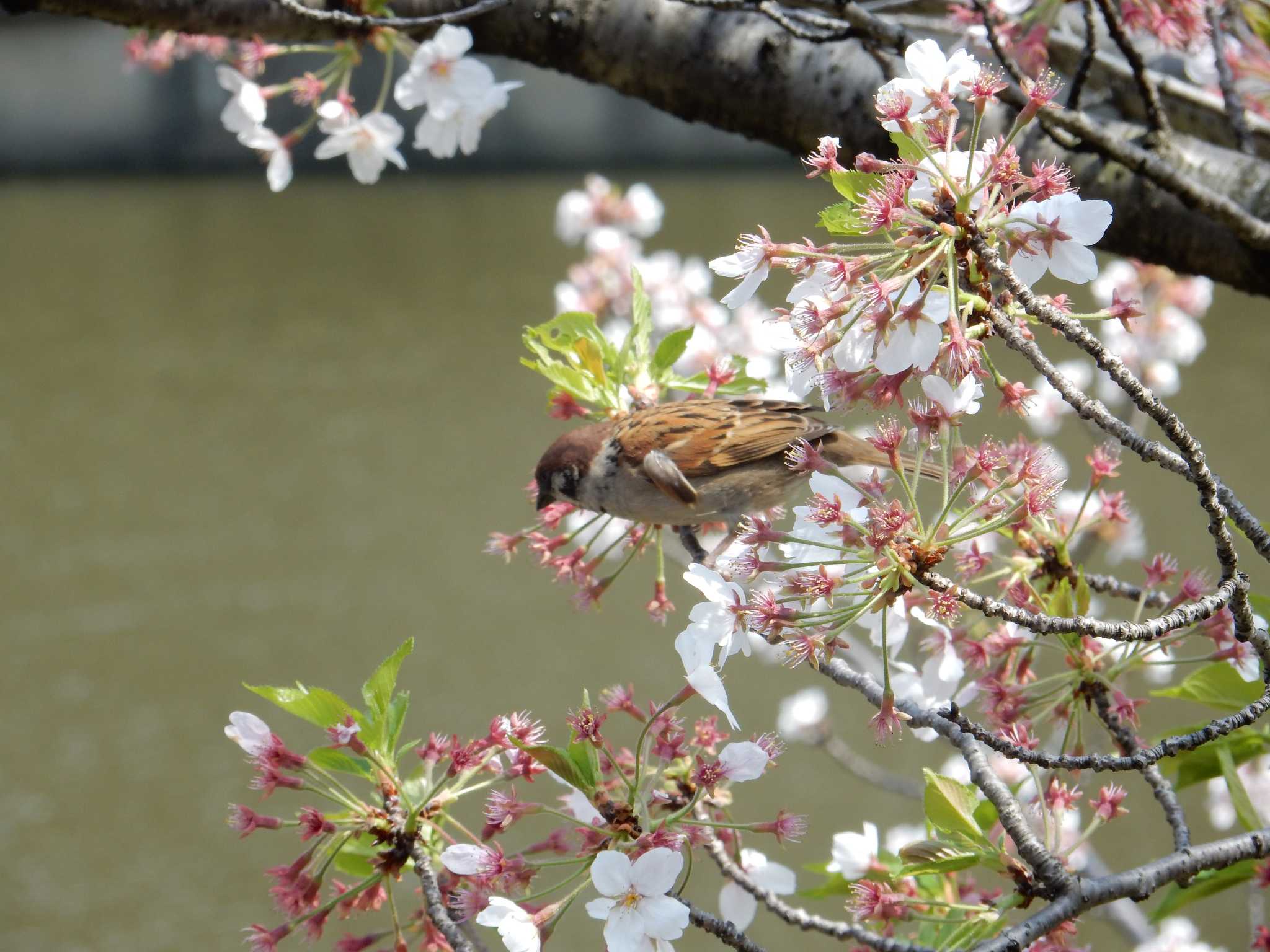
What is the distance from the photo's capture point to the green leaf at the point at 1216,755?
121 cm

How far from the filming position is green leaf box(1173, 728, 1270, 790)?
1208 mm

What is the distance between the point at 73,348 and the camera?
292 inches

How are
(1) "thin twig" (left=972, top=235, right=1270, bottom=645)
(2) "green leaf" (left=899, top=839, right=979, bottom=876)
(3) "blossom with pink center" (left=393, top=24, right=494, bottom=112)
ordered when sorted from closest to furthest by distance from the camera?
(1) "thin twig" (left=972, top=235, right=1270, bottom=645), (2) "green leaf" (left=899, top=839, right=979, bottom=876), (3) "blossom with pink center" (left=393, top=24, right=494, bottom=112)

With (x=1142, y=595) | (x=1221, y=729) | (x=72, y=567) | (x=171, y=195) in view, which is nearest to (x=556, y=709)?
(x=72, y=567)

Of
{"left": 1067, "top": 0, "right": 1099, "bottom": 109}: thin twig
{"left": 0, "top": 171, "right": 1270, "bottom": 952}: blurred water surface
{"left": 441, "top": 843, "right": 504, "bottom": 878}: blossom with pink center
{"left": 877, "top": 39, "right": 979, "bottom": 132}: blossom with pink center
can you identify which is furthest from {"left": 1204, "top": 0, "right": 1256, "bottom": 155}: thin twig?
{"left": 0, "top": 171, "right": 1270, "bottom": 952}: blurred water surface

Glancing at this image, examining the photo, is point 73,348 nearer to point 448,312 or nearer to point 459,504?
point 448,312

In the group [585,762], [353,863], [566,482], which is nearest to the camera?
[585,762]

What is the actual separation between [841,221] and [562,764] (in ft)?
1.56

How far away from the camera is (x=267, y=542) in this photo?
19.2 ft

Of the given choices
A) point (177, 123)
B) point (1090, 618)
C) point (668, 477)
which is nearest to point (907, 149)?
point (1090, 618)

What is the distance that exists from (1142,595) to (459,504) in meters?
4.95

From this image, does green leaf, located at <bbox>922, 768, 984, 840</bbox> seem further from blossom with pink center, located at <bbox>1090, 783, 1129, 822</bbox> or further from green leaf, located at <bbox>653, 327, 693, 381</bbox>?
green leaf, located at <bbox>653, 327, 693, 381</bbox>

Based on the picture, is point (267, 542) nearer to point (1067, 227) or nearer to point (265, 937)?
point (265, 937)

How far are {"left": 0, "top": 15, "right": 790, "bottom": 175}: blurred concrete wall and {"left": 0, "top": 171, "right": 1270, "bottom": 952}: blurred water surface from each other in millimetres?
1573
